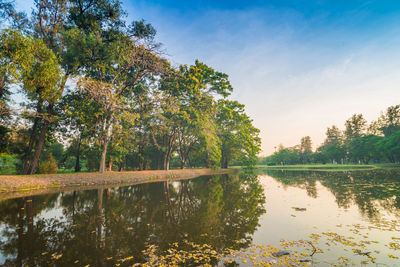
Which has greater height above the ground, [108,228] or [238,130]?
[238,130]

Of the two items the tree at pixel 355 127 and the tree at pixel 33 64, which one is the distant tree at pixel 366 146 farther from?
the tree at pixel 33 64

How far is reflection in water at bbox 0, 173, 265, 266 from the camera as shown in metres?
4.19

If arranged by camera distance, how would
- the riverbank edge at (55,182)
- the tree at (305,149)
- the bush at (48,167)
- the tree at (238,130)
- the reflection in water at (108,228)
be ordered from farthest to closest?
the tree at (305,149) → the tree at (238,130) → the bush at (48,167) → the riverbank edge at (55,182) → the reflection in water at (108,228)

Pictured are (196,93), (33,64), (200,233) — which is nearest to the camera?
(200,233)

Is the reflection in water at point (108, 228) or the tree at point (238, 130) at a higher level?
the tree at point (238, 130)

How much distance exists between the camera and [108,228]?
19.2 ft

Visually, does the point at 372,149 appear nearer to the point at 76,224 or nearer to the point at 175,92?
the point at 175,92

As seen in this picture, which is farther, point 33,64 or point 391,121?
point 391,121

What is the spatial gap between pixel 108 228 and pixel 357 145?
82.1 meters

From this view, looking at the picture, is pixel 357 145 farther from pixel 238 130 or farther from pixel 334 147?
pixel 238 130

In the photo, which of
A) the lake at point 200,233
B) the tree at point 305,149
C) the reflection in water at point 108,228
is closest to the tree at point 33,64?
the reflection in water at point 108,228

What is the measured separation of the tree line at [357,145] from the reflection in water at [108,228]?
198 ft

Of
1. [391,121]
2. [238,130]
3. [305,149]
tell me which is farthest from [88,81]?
[305,149]

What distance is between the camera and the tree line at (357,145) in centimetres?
5009
